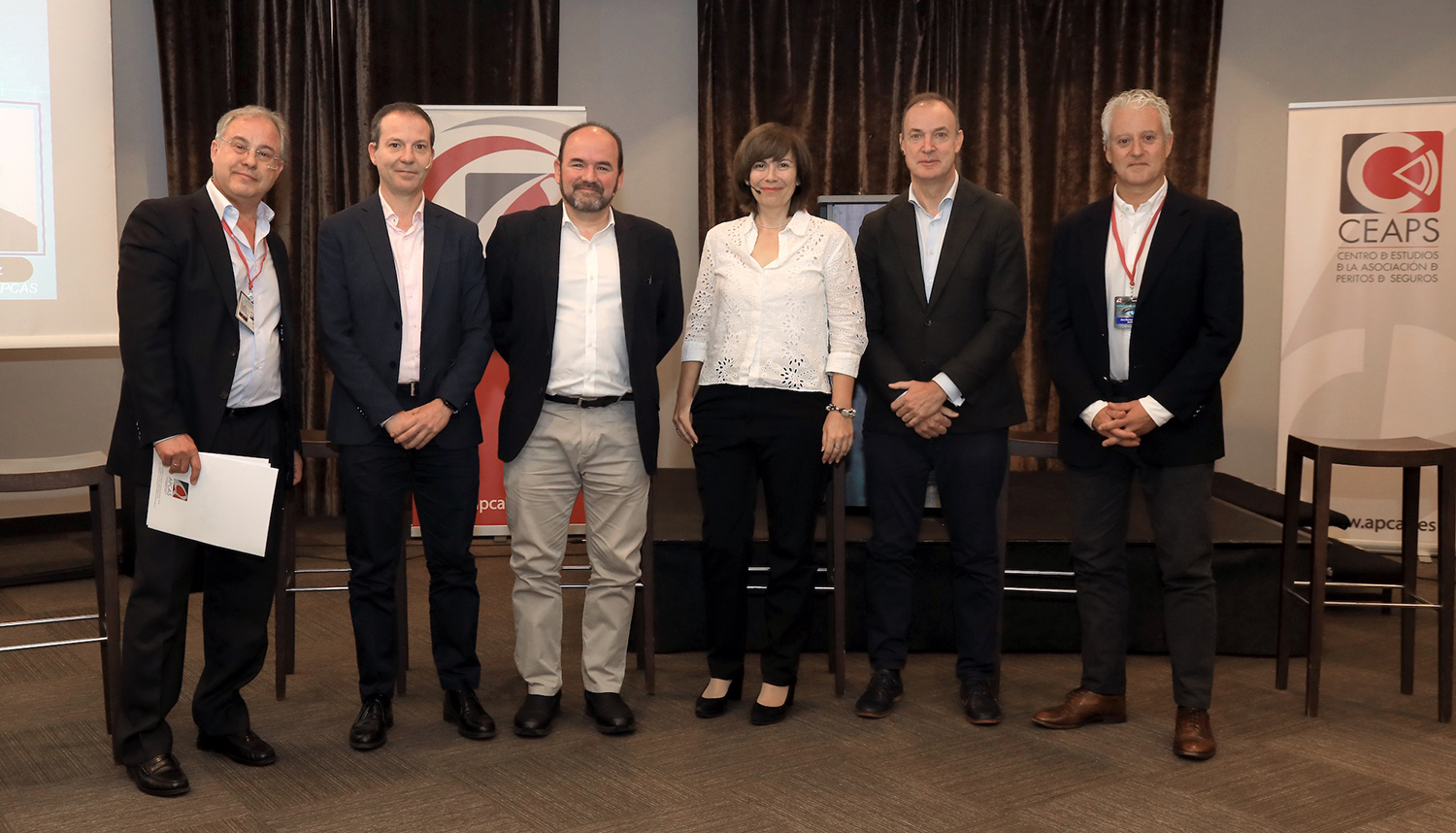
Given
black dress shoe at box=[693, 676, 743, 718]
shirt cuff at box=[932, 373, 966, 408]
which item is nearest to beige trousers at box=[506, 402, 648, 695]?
black dress shoe at box=[693, 676, 743, 718]

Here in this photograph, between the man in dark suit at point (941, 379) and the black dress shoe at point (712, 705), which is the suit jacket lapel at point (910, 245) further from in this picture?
the black dress shoe at point (712, 705)

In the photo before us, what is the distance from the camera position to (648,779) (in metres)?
2.61

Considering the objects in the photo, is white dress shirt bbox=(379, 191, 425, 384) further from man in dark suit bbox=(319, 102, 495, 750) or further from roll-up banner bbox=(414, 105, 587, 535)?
roll-up banner bbox=(414, 105, 587, 535)

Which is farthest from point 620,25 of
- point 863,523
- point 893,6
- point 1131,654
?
point 1131,654

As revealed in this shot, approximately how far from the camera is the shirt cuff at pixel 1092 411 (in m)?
2.81

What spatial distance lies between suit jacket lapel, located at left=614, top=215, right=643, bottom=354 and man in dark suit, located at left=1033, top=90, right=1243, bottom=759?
3.72 feet

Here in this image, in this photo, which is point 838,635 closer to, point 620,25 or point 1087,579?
point 1087,579

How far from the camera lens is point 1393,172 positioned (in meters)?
4.84

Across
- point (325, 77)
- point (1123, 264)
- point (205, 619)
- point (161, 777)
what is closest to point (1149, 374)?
point (1123, 264)

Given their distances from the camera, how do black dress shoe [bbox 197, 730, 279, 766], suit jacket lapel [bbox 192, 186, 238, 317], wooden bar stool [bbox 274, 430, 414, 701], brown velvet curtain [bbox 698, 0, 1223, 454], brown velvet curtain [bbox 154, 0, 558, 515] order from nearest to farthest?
suit jacket lapel [bbox 192, 186, 238, 317] → black dress shoe [bbox 197, 730, 279, 766] → wooden bar stool [bbox 274, 430, 414, 701] → brown velvet curtain [bbox 154, 0, 558, 515] → brown velvet curtain [bbox 698, 0, 1223, 454]

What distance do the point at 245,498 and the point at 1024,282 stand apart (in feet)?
6.60

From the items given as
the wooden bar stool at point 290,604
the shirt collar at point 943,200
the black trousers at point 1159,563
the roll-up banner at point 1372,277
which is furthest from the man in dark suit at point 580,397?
the roll-up banner at point 1372,277

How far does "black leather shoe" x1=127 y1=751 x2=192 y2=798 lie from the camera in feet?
8.16

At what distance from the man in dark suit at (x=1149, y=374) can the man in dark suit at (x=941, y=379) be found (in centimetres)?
17
